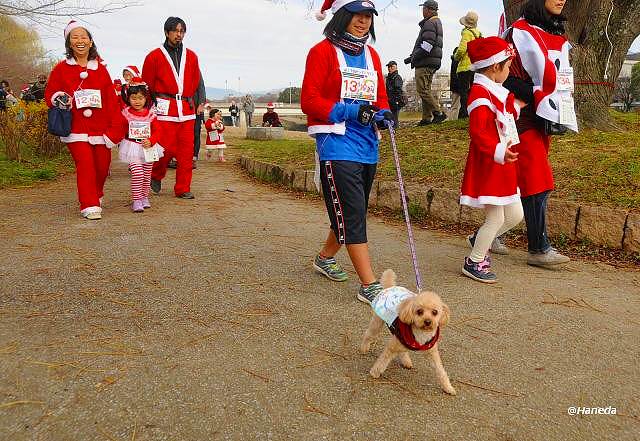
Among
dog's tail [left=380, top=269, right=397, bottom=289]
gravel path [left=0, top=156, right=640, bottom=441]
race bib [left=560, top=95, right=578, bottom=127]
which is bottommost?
gravel path [left=0, top=156, right=640, bottom=441]

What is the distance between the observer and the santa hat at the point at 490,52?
145 inches

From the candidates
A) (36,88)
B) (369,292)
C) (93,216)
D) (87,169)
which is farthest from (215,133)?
(369,292)

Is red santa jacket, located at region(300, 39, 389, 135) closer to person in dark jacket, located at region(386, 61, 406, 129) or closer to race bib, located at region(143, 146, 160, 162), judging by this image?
race bib, located at region(143, 146, 160, 162)

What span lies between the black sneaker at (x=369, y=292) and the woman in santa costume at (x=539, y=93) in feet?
5.38

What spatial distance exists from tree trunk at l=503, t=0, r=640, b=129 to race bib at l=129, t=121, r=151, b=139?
5292 mm

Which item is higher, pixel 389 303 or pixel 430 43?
pixel 430 43

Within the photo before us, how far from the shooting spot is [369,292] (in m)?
3.39

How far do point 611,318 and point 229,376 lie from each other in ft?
7.96

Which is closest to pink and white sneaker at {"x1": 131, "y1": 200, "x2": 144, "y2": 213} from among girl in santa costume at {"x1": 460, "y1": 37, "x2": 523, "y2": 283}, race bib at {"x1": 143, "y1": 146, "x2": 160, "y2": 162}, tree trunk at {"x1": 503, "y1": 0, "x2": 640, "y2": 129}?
race bib at {"x1": 143, "y1": 146, "x2": 160, "y2": 162}

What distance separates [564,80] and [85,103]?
15.6ft

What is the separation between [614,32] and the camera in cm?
762

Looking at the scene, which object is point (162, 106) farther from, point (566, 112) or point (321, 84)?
point (566, 112)

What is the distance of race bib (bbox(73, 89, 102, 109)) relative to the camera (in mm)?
5633

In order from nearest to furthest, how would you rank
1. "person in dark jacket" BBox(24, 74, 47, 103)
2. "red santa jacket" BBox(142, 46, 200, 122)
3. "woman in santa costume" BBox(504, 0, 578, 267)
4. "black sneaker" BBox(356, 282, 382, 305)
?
"black sneaker" BBox(356, 282, 382, 305), "woman in santa costume" BBox(504, 0, 578, 267), "red santa jacket" BBox(142, 46, 200, 122), "person in dark jacket" BBox(24, 74, 47, 103)
